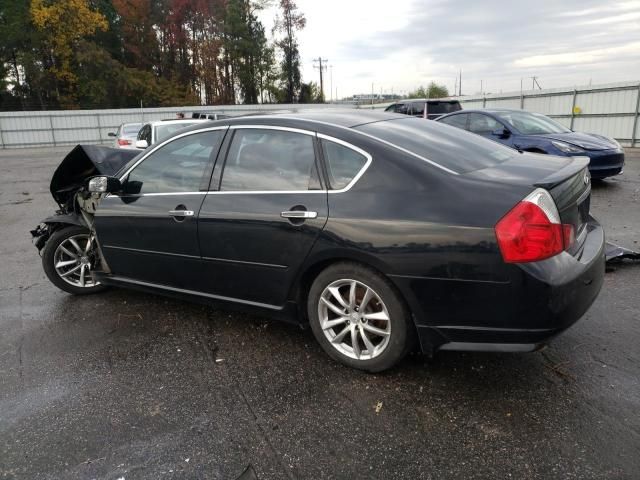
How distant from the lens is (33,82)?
47344 millimetres

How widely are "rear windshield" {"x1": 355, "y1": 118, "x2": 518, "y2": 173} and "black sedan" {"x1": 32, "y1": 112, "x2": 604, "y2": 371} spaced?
0.6 inches

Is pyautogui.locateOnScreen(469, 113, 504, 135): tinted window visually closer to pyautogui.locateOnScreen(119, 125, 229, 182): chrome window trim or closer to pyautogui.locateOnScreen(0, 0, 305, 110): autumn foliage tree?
pyautogui.locateOnScreen(119, 125, 229, 182): chrome window trim

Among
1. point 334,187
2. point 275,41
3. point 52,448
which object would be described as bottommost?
point 52,448

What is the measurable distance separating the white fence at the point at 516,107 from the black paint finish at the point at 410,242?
4.39 m

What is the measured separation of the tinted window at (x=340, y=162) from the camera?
313 cm

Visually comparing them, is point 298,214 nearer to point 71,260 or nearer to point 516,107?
point 71,260

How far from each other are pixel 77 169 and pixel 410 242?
3.76m

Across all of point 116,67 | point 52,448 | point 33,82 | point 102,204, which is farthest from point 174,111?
point 52,448

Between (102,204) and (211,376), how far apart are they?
197 centimetres

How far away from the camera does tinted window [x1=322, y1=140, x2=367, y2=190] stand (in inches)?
123

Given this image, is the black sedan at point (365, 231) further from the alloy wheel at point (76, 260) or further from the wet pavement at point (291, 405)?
the alloy wheel at point (76, 260)

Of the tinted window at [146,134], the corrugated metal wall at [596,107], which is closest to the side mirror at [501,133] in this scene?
the tinted window at [146,134]

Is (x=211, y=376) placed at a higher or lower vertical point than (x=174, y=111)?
lower

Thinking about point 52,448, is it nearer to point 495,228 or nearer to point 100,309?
point 100,309
